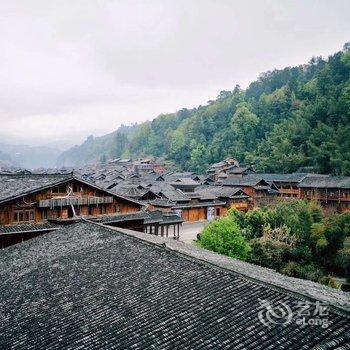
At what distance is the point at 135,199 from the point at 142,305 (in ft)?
78.3

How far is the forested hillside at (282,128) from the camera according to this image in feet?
233

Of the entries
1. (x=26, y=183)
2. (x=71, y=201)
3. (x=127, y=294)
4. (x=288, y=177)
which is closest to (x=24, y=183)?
(x=26, y=183)

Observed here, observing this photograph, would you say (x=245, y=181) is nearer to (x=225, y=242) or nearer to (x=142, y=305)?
(x=225, y=242)

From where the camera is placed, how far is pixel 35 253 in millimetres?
16359

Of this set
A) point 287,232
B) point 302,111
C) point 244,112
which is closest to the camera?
point 287,232

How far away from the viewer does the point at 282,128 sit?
291 ft

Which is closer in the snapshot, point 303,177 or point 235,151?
point 303,177

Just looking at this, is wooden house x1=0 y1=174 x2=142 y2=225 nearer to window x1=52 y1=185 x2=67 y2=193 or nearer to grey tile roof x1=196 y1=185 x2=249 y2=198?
window x1=52 y1=185 x2=67 y2=193

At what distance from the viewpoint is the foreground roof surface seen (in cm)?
780

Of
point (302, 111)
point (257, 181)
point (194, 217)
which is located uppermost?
point (302, 111)

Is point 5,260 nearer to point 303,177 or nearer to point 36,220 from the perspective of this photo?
point 36,220

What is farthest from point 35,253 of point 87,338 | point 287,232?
point 287,232

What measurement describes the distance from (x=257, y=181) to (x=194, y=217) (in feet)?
45.2

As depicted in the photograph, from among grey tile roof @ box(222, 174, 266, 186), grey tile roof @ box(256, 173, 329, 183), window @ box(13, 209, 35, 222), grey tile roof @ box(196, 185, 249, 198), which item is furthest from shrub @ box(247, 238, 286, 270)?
grey tile roof @ box(256, 173, 329, 183)
